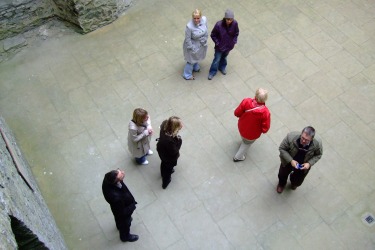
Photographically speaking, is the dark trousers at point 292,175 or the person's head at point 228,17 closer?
the dark trousers at point 292,175

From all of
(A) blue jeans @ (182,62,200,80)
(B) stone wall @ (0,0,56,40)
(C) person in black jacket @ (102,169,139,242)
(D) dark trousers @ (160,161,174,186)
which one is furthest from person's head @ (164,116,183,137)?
(B) stone wall @ (0,0,56,40)

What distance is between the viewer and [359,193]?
589cm

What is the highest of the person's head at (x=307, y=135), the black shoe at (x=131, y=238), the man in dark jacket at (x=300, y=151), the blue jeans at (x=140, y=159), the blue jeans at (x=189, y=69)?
the person's head at (x=307, y=135)

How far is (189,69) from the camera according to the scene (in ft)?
23.0

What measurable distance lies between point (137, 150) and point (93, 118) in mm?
1412

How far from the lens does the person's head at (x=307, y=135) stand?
462 cm

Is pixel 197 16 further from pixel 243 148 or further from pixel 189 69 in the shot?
pixel 243 148

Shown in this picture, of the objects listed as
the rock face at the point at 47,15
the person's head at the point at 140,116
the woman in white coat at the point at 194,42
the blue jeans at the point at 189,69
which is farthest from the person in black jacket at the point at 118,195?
the rock face at the point at 47,15

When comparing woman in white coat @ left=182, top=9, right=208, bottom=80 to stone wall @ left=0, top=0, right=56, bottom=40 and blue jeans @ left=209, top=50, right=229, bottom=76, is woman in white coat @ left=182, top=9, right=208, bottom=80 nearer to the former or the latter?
blue jeans @ left=209, top=50, right=229, bottom=76

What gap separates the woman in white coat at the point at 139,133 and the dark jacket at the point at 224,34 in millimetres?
2067

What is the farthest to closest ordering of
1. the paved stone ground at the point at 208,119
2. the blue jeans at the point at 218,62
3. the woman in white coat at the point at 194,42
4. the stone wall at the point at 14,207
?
the blue jeans at the point at 218,62, the woman in white coat at the point at 194,42, the paved stone ground at the point at 208,119, the stone wall at the point at 14,207

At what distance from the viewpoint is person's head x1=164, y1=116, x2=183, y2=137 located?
15.6 ft

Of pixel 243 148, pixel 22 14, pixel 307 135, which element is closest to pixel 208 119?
pixel 243 148

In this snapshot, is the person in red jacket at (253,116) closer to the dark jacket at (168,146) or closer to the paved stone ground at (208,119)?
the paved stone ground at (208,119)
